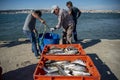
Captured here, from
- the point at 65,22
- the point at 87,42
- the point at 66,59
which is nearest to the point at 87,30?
the point at 87,42

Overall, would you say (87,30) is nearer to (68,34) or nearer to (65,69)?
(68,34)

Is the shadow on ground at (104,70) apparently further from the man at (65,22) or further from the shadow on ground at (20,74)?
the shadow on ground at (20,74)

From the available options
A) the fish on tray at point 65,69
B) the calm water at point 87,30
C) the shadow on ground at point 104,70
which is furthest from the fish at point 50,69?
the calm water at point 87,30

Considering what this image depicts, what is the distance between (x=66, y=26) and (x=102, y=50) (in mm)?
2412

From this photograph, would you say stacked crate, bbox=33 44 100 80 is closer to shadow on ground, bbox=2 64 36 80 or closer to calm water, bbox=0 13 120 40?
shadow on ground, bbox=2 64 36 80

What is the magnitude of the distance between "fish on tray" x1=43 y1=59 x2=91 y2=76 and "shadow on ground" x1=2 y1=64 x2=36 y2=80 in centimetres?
103

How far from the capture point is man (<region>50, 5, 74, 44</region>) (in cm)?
753

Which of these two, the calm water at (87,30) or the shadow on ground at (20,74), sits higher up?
the shadow on ground at (20,74)

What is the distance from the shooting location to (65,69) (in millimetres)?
4980

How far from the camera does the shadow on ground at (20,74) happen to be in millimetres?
5992

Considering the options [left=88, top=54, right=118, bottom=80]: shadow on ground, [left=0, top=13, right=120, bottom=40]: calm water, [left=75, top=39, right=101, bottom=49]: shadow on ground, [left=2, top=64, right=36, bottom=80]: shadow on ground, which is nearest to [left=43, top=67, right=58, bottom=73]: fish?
[left=2, top=64, right=36, bottom=80]: shadow on ground

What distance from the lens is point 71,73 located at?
474 centimetres

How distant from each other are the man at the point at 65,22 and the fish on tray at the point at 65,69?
253cm

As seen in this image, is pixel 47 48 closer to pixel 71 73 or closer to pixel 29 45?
pixel 71 73
